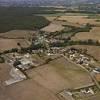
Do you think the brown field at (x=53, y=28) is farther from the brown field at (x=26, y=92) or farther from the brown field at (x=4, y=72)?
the brown field at (x=26, y=92)

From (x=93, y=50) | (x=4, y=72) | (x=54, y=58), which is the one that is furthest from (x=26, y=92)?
(x=93, y=50)

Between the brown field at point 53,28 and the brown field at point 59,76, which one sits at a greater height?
the brown field at point 59,76

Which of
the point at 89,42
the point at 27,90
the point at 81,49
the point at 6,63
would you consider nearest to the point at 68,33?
the point at 89,42

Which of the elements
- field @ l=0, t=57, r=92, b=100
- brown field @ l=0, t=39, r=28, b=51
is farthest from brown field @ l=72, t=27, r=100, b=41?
field @ l=0, t=57, r=92, b=100

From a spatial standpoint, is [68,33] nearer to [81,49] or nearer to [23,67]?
[81,49]

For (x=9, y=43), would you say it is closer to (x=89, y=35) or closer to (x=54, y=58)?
(x=54, y=58)

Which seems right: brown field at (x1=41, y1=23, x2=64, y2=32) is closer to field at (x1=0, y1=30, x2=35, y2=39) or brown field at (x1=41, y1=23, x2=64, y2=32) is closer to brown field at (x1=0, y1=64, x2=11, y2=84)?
field at (x1=0, y1=30, x2=35, y2=39)

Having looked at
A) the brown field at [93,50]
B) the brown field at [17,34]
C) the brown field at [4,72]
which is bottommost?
the brown field at [17,34]

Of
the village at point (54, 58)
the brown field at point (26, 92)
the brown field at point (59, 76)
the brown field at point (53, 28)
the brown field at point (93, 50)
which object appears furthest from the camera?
the brown field at point (53, 28)

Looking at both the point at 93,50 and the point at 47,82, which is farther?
the point at 93,50

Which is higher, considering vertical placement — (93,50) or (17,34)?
(93,50)

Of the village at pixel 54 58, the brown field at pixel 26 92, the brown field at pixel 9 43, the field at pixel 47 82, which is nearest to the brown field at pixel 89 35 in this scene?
the village at pixel 54 58
